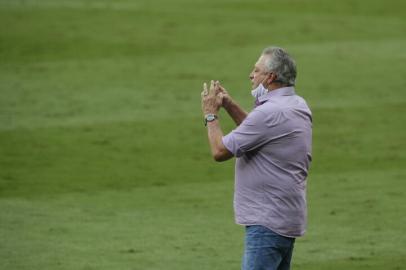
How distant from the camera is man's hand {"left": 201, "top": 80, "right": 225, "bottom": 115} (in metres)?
6.66

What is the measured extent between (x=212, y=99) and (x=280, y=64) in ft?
1.50

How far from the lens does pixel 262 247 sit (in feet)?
21.2

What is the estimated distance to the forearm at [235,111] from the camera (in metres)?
6.92

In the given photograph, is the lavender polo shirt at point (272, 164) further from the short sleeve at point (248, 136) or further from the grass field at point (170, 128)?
the grass field at point (170, 128)

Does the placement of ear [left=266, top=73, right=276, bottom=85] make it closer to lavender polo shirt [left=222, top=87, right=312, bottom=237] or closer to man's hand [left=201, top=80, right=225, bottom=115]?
lavender polo shirt [left=222, top=87, right=312, bottom=237]

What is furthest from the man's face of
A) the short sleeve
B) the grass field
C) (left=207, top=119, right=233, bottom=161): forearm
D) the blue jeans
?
the grass field

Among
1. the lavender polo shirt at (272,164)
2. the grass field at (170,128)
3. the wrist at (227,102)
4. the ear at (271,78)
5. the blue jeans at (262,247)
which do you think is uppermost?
the ear at (271,78)

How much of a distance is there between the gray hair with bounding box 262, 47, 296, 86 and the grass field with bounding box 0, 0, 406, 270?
3.02m

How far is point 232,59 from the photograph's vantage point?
1822 centimetres

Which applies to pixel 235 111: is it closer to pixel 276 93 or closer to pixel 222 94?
pixel 222 94

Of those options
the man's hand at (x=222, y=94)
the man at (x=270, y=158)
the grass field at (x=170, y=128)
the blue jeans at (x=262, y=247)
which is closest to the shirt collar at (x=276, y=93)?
the man at (x=270, y=158)

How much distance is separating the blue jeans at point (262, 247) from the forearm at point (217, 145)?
441 millimetres

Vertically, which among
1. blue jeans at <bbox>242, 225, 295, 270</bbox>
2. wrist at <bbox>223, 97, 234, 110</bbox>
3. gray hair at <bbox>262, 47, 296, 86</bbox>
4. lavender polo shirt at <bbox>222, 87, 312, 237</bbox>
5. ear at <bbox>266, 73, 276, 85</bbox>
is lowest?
blue jeans at <bbox>242, 225, 295, 270</bbox>

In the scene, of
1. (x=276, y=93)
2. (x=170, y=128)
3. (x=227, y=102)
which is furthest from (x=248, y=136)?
(x=170, y=128)
